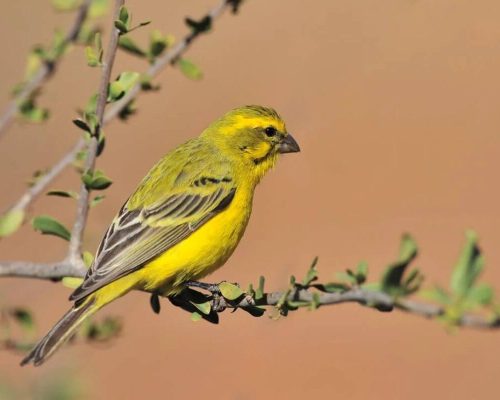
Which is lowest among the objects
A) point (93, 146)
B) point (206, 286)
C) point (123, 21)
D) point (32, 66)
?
point (206, 286)

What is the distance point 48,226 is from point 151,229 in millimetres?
1373

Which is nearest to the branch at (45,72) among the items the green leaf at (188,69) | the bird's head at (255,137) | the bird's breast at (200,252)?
the green leaf at (188,69)

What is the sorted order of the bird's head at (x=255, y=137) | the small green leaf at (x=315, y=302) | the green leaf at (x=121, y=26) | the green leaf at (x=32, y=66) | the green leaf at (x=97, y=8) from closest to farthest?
the small green leaf at (x=315, y=302)
the green leaf at (x=121, y=26)
the green leaf at (x=97, y=8)
the green leaf at (x=32, y=66)
the bird's head at (x=255, y=137)

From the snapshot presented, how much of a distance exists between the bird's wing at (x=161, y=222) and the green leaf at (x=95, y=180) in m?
0.93

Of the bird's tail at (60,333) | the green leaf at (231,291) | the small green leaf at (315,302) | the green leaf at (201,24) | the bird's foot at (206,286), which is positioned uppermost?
the green leaf at (201,24)

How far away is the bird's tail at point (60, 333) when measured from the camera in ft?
11.7

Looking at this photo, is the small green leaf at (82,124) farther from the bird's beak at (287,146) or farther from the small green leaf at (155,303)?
the bird's beak at (287,146)

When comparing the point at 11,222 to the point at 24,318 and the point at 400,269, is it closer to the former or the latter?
the point at 24,318

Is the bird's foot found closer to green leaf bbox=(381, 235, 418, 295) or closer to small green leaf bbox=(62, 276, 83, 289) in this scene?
small green leaf bbox=(62, 276, 83, 289)

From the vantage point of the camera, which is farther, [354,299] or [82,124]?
[82,124]

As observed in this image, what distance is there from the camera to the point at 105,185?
305cm

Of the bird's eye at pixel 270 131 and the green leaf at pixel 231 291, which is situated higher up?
the bird's eye at pixel 270 131

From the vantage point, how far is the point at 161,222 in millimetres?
4496

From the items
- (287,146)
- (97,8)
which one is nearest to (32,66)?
(97,8)
